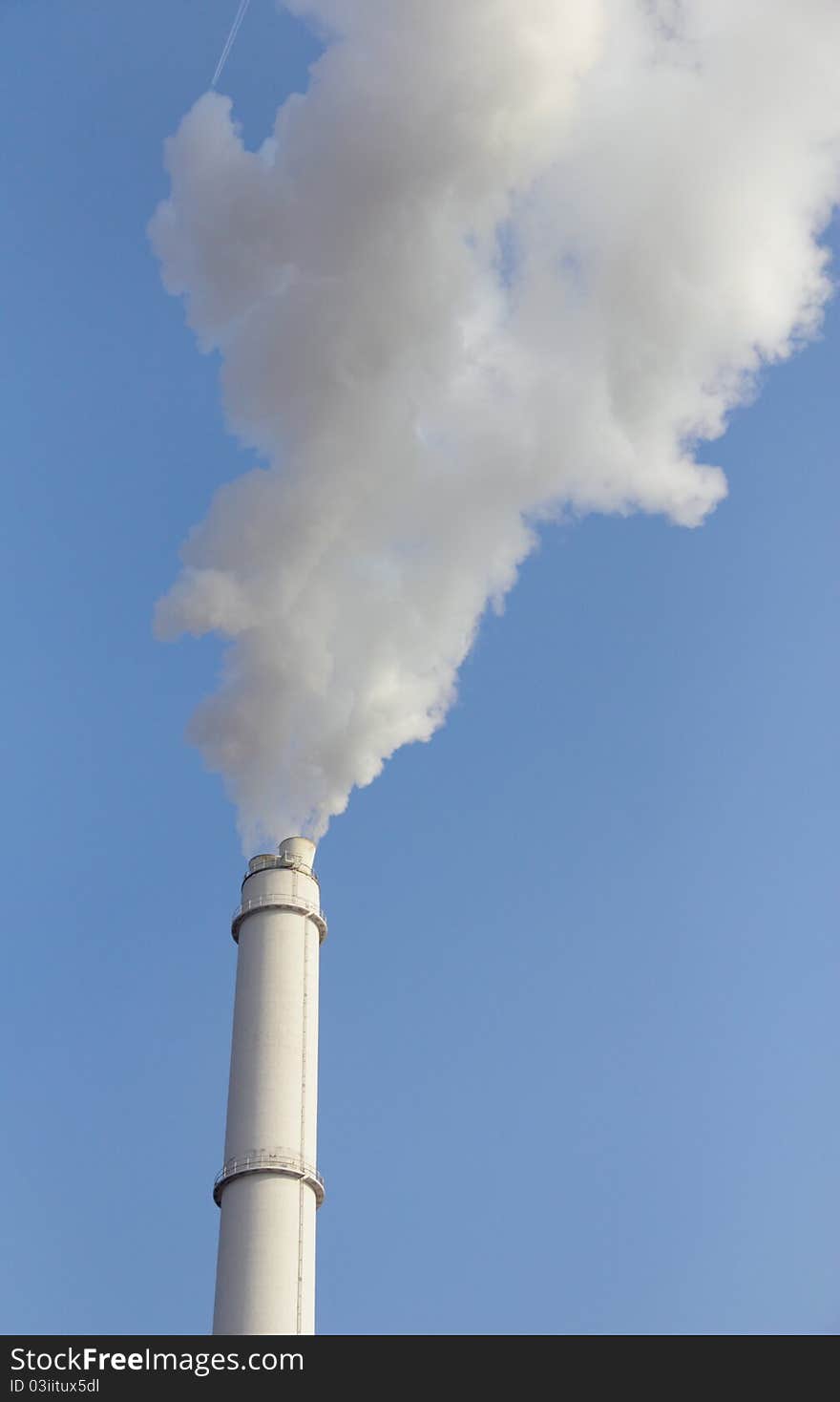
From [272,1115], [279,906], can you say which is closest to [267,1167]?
[272,1115]

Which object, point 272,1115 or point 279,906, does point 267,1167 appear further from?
point 279,906

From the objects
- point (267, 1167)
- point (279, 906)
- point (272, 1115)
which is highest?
point (279, 906)

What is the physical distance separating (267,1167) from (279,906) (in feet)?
31.6

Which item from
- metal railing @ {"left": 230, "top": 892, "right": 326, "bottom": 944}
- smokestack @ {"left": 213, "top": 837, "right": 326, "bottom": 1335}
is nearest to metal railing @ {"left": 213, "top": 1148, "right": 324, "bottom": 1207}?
smokestack @ {"left": 213, "top": 837, "right": 326, "bottom": 1335}

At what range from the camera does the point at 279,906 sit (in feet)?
181

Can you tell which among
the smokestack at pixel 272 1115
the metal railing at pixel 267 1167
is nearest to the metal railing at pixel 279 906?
the smokestack at pixel 272 1115

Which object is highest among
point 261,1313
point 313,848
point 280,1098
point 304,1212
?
point 313,848

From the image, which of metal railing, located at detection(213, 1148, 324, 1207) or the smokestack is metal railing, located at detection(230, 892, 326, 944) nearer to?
the smokestack

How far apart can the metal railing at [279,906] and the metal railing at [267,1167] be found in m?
8.86

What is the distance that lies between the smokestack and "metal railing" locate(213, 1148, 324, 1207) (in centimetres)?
4
